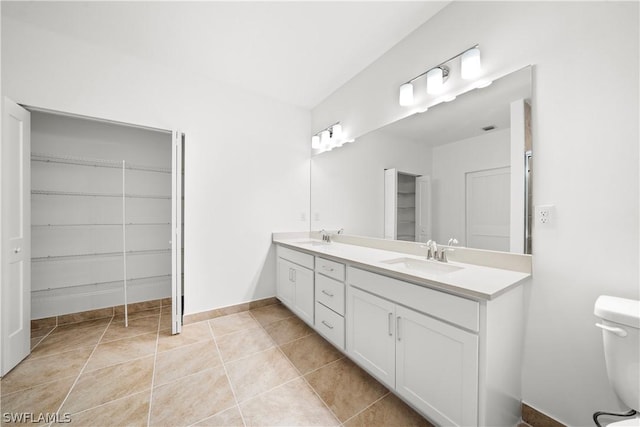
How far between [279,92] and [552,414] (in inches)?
134

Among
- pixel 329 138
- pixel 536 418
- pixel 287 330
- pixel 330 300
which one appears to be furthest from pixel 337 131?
pixel 536 418

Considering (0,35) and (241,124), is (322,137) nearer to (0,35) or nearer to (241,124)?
(241,124)

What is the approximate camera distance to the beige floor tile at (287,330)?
2230 millimetres

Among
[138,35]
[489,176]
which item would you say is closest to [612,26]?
[489,176]

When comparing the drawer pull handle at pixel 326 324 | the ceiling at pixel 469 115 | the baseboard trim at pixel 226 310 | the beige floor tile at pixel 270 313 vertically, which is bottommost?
the beige floor tile at pixel 270 313

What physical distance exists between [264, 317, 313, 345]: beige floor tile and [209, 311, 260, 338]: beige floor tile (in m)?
0.20

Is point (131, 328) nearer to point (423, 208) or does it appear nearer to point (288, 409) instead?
point (288, 409)

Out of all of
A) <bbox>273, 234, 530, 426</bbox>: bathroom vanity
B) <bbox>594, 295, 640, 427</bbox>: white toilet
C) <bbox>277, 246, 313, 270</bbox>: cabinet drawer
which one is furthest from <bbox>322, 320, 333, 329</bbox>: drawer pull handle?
<bbox>594, 295, 640, 427</bbox>: white toilet

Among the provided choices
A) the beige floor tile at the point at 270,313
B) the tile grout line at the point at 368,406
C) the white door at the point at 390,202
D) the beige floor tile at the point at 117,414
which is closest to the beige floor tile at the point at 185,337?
the beige floor tile at the point at 270,313

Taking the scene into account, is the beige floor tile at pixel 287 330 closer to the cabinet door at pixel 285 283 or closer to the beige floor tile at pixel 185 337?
the cabinet door at pixel 285 283

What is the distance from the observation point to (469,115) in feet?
5.33

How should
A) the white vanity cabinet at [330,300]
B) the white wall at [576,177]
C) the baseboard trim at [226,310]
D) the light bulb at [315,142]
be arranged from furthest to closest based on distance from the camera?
the light bulb at [315,142] < the baseboard trim at [226,310] < the white vanity cabinet at [330,300] < the white wall at [576,177]

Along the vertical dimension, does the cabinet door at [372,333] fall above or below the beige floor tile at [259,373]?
above

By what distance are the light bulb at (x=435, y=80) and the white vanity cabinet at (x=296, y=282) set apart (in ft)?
5.34
